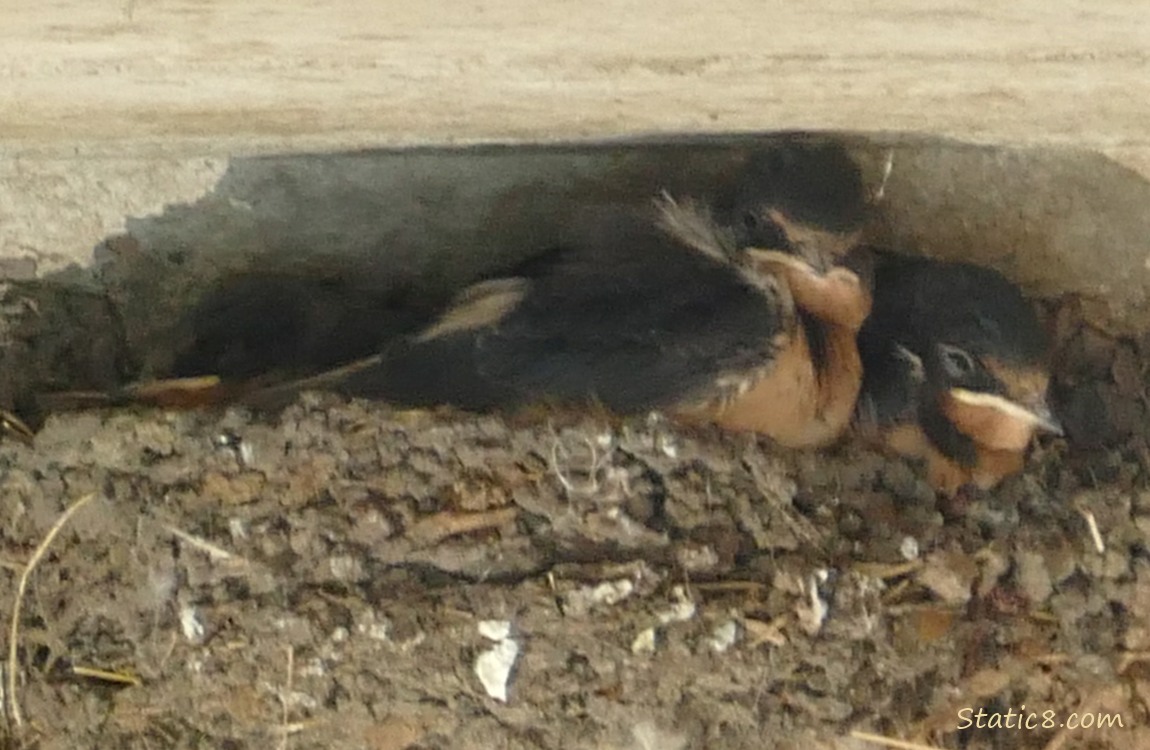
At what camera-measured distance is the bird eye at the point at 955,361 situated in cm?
217

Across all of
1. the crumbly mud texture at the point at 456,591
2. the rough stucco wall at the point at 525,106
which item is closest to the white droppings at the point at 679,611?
the crumbly mud texture at the point at 456,591

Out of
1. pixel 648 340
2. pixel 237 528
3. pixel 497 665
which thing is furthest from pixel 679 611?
pixel 237 528

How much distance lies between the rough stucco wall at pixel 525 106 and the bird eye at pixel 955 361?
22cm

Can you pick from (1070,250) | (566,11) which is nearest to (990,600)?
(1070,250)

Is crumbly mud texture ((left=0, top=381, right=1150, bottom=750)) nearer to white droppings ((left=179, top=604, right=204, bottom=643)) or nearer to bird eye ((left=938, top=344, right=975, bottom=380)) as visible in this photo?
white droppings ((left=179, top=604, right=204, bottom=643))

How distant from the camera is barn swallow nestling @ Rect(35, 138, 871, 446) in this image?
1923mm

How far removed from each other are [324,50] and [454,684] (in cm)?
78

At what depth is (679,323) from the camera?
6.35 ft

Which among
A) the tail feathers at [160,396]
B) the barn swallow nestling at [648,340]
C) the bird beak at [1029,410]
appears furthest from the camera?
the bird beak at [1029,410]

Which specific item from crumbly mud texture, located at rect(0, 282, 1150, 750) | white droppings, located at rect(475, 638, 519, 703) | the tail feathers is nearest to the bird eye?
crumbly mud texture, located at rect(0, 282, 1150, 750)

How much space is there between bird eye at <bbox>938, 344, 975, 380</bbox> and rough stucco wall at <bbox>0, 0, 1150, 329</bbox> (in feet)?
0.71

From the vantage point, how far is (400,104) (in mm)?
1812

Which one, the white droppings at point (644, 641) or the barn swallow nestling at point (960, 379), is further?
the barn swallow nestling at point (960, 379)

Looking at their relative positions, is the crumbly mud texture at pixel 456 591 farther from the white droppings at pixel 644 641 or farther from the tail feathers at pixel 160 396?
the tail feathers at pixel 160 396
